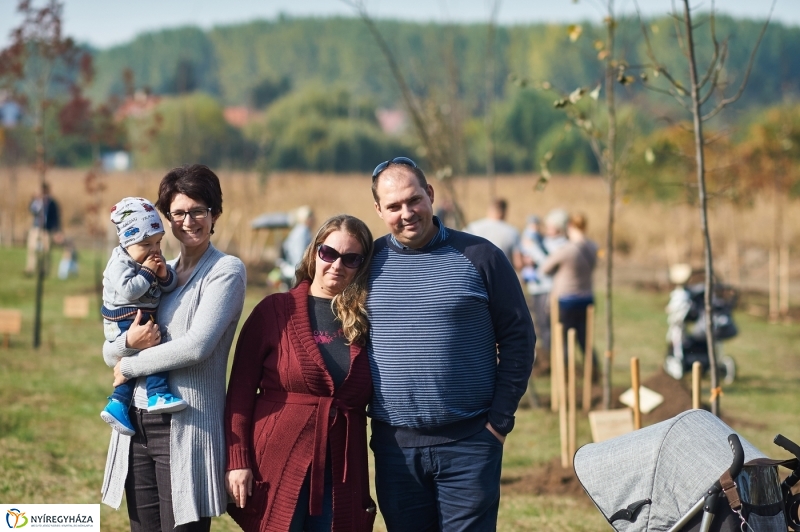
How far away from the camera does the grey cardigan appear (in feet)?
11.6

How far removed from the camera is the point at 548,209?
34.2 meters

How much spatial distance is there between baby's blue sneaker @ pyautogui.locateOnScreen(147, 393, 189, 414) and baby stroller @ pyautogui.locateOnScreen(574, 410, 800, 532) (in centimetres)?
152

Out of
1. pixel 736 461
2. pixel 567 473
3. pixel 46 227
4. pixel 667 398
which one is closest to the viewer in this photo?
pixel 736 461

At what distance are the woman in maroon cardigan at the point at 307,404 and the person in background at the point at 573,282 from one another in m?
7.09

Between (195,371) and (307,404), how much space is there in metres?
0.44

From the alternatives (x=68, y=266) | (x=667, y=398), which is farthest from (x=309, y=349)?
(x=68, y=266)

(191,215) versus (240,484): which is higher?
(191,215)

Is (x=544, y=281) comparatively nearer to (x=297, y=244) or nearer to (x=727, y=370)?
(x=727, y=370)

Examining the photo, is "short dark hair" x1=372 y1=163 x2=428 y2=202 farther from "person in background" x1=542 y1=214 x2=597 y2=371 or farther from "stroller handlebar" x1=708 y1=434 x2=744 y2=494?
"person in background" x1=542 y1=214 x2=597 y2=371

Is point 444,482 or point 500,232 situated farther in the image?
point 500,232

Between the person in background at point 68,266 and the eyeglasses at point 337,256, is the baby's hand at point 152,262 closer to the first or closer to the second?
the eyeglasses at point 337,256

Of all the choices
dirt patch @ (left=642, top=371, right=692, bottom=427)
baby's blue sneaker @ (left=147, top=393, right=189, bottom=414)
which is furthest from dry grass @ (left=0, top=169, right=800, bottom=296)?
baby's blue sneaker @ (left=147, top=393, right=189, bottom=414)

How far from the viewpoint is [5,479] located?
6.48 m

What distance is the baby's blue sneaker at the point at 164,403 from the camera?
3516 mm
